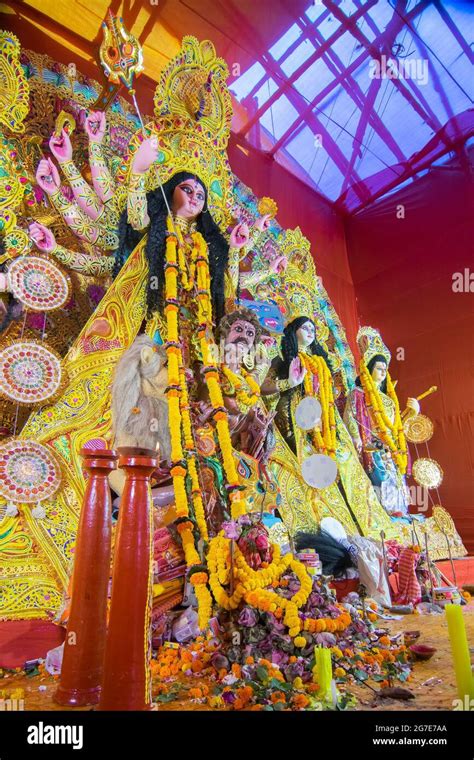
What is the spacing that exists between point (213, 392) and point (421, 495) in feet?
13.9

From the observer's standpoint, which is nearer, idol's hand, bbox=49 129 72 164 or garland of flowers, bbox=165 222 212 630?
garland of flowers, bbox=165 222 212 630

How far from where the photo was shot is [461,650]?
1.53m

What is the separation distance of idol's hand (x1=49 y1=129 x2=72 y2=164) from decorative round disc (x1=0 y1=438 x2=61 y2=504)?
1924mm

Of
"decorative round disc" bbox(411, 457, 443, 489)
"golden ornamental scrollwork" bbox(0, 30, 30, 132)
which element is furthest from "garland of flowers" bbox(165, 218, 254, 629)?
"decorative round disc" bbox(411, 457, 443, 489)

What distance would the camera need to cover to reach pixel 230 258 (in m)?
4.08

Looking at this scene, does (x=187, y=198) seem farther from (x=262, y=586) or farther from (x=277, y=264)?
(x=262, y=586)

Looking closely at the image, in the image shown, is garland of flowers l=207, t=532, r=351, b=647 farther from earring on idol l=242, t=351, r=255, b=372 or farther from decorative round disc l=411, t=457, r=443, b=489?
decorative round disc l=411, t=457, r=443, b=489

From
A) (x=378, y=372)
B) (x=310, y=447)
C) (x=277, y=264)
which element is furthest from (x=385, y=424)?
(x=277, y=264)

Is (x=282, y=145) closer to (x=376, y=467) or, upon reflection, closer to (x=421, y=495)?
(x=376, y=467)

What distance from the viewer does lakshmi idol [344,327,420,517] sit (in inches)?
212

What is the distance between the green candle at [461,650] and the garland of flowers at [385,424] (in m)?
4.15

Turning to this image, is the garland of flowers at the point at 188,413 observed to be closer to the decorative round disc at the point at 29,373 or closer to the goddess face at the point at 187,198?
the goddess face at the point at 187,198

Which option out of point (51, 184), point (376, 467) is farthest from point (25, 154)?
point (376, 467)

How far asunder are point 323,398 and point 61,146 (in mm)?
3160
